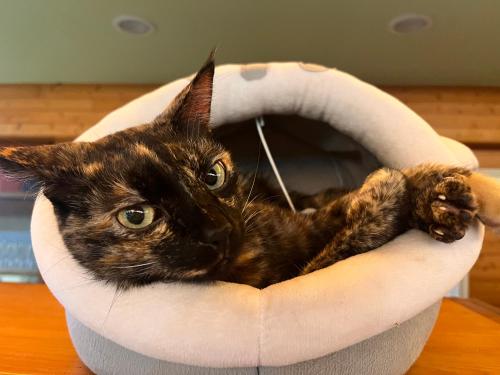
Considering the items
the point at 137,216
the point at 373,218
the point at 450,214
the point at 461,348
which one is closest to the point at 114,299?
the point at 137,216

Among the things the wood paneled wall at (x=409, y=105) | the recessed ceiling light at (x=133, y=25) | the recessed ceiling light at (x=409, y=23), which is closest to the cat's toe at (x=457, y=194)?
the recessed ceiling light at (x=409, y=23)

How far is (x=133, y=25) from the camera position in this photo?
2883 millimetres

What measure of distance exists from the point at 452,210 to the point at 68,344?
35.6 inches

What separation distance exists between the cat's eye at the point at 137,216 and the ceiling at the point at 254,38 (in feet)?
7.00

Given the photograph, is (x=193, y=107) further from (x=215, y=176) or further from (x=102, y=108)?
(x=102, y=108)

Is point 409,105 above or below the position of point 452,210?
below

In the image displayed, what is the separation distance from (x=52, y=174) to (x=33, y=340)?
0.47 metres

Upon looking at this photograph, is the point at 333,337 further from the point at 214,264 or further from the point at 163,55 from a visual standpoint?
the point at 163,55

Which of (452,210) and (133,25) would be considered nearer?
(452,210)

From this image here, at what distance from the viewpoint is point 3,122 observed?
13.4 ft

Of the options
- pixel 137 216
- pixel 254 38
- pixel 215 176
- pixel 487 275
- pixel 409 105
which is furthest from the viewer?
pixel 409 105

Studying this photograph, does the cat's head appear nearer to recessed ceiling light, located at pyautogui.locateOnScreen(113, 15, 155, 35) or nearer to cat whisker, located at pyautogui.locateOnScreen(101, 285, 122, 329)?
cat whisker, located at pyautogui.locateOnScreen(101, 285, 122, 329)

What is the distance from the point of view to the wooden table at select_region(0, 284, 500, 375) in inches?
35.7

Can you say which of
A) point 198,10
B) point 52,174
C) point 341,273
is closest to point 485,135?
→ point 198,10
